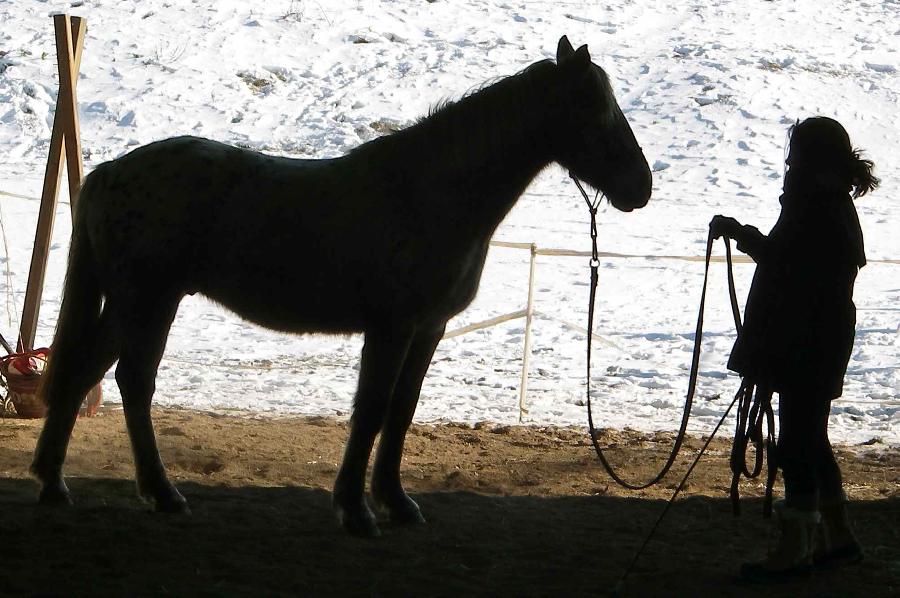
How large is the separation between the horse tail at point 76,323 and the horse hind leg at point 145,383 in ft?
0.92

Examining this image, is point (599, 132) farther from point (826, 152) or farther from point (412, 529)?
point (412, 529)

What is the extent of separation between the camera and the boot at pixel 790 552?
341 centimetres

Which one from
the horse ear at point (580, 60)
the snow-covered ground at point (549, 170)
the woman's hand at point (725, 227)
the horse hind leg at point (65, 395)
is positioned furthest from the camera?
Answer: the snow-covered ground at point (549, 170)

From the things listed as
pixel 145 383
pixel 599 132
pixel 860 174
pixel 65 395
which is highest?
pixel 599 132

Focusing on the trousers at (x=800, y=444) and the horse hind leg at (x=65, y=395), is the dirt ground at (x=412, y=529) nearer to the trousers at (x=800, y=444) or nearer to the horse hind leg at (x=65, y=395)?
the horse hind leg at (x=65, y=395)

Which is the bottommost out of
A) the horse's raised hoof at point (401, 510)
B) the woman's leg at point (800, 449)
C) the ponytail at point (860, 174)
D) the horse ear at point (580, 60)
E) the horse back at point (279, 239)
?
the horse's raised hoof at point (401, 510)

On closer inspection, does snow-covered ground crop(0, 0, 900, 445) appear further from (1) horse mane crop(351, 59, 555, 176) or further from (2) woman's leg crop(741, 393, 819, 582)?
(2) woman's leg crop(741, 393, 819, 582)

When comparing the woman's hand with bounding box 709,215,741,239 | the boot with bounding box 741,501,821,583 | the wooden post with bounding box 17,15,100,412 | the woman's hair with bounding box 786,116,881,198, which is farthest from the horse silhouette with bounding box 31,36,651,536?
the wooden post with bounding box 17,15,100,412

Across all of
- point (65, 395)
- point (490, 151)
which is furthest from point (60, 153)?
point (490, 151)

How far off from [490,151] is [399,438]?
1.29 m


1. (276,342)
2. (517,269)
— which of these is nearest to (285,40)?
(517,269)

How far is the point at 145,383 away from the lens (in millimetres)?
4254

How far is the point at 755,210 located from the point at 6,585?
11.8 meters

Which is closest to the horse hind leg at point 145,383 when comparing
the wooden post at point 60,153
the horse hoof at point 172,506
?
the horse hoof at point 172,506
